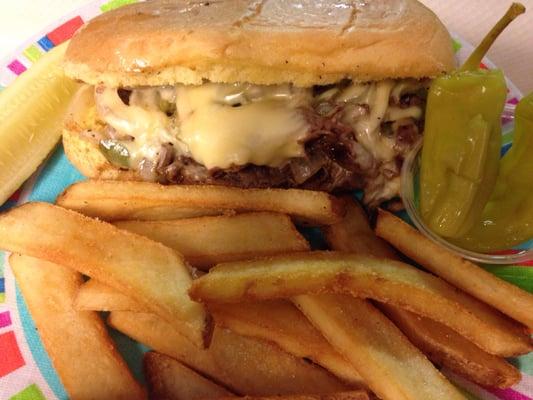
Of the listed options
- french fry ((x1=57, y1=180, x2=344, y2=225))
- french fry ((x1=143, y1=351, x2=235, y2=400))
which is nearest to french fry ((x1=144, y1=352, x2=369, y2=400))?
french fry ((x1=143, y1=351, x2=235, y2=400))

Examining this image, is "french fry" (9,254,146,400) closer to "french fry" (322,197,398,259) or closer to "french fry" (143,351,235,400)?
"french fry" (143,351,235,400)

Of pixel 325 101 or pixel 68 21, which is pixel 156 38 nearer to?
pixel 325 101

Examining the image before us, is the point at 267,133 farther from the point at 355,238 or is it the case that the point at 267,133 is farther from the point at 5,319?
the point at 5,319

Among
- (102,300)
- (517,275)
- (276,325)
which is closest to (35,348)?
(102,300)

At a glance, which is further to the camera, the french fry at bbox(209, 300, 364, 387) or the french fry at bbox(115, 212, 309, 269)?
the french fry at bbox(115, 212, 309, 269)

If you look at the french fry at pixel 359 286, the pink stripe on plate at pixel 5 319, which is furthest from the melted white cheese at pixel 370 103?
the pink stripe on plate at pixel 5 319
